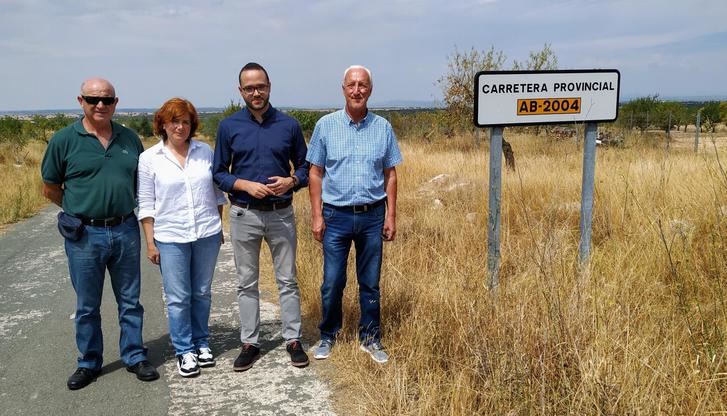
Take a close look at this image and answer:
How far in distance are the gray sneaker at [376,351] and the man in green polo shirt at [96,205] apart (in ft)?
4.72

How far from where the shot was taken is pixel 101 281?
3.60 m

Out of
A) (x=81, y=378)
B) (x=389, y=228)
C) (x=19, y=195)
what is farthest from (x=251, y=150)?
(x=19, y=195)

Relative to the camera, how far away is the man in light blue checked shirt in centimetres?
349

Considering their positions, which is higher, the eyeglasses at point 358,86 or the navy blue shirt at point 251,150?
the eyeglasses at point 358,86

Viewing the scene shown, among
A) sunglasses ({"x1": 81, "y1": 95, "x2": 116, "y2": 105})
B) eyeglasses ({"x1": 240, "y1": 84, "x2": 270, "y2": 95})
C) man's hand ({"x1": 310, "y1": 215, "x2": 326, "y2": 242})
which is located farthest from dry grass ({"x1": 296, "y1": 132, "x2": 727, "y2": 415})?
sunglasses ({"x1": 81, "y1": 95, "x2": 116, "y2": 105})

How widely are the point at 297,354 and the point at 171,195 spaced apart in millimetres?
1400

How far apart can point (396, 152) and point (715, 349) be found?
2197 millimetres

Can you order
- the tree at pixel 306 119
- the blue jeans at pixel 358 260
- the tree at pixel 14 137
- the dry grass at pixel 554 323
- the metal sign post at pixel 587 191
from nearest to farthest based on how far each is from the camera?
the dry grass at pixel 554 323
the blue jeans at pixel 358 260
the metal sign post at pixel 587 191
the tree at pixel 14 137
the tree at pixel 306 119

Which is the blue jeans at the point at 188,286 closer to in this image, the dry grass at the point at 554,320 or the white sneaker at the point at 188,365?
the white sneaker at the point at 188,365

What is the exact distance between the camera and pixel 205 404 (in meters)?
3.21

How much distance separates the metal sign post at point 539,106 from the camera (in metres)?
3.72

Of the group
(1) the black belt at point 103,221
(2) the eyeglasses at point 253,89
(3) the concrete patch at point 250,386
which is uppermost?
(2) the eyeglasses at point 253,89

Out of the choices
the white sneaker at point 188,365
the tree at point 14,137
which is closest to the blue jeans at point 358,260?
the white sneaker at point 188,365

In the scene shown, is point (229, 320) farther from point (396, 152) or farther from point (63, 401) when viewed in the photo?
point (396, 152)
